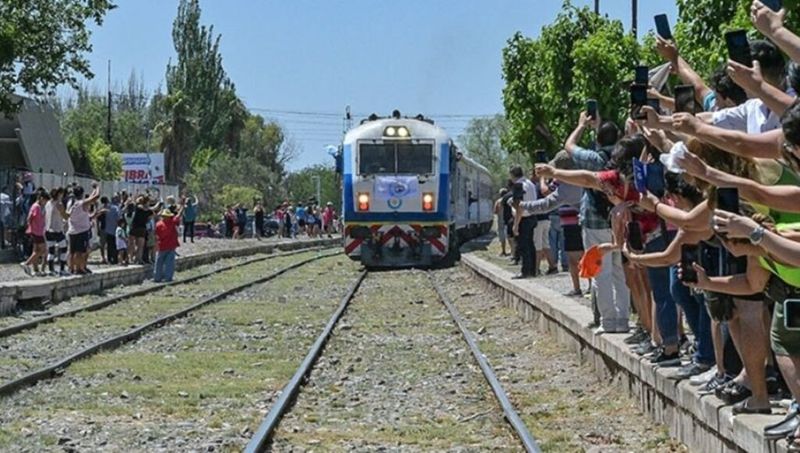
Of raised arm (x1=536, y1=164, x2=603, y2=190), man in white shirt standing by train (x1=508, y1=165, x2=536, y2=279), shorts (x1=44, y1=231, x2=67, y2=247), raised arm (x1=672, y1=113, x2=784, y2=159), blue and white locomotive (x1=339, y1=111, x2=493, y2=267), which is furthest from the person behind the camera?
blue and white locomotive (x1=339, y1=111, x2=493, y2=267)

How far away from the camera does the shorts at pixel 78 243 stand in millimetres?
25938

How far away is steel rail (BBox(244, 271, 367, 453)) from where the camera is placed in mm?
9703

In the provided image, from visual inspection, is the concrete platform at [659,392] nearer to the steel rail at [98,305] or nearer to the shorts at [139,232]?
the steel rail at [98,305]

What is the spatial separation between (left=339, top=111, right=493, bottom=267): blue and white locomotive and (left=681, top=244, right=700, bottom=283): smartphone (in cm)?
2382

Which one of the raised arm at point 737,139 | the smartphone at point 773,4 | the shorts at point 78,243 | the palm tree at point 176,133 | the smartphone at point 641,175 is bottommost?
the shorts at point 78,243

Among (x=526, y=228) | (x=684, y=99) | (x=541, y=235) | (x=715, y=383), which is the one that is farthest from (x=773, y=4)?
(x=541, y=235)

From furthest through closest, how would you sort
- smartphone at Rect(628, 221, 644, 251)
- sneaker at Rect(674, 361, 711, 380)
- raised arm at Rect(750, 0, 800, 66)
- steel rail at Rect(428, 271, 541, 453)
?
smartphone at Rect(628, 221, 644, 251) → steel rail at Rect(428, 271, 541, 453) → sneaker at Rect(674, 361, 711, 380) → raised arm at Rect(750, 0, 800, 66)

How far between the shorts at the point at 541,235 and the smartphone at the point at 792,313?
16649 mm

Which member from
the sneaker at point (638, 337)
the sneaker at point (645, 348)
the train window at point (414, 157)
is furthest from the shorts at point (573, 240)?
the train window at point (414, 157)

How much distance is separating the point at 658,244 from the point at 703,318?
51.2 inches

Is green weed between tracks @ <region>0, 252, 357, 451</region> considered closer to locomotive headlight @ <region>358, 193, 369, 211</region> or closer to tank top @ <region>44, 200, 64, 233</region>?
tank top @ <region>44, 200, 64, 233</region>

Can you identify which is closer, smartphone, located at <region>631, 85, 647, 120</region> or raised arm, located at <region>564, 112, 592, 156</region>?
smartphone, located at <region>631, 85, 647, 120</region>

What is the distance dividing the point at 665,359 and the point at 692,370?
2.24 feet

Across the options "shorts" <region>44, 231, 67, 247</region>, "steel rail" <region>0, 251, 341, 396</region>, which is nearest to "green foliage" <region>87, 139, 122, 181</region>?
"shorts" <region>44, 231, 67, 247</region>
